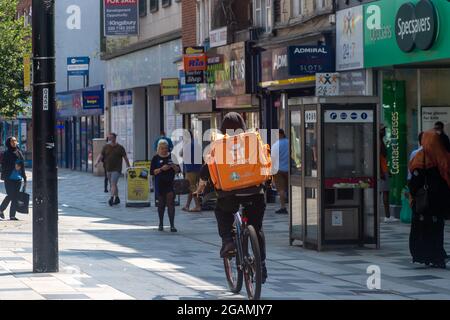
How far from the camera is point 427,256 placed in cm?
1431

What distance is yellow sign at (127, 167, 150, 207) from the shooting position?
2772 cm

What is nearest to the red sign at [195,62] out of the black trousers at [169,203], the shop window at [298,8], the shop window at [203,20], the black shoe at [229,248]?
the shop window at [203,20]

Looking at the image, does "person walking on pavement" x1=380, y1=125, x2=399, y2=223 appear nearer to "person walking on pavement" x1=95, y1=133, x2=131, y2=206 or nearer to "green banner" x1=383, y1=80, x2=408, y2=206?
"green banner" x1=383, y1=80, x2=408, y2=206

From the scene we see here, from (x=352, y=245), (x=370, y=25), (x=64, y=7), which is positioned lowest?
(x=352, y=245)

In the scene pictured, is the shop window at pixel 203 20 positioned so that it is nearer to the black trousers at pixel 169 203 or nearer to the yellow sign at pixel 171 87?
the yellow sign at pixel 171 87

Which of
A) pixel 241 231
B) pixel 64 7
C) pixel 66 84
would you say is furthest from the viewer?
pixel 66 84

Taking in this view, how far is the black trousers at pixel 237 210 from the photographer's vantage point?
11.3m

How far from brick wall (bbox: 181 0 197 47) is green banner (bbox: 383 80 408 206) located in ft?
48.1

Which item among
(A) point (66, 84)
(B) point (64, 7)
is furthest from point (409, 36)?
(A) point (66, 84)

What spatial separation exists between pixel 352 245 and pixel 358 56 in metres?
8.10

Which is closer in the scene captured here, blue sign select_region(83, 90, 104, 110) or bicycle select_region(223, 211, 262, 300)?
bicycle select_region(223, 211, 262, 300)

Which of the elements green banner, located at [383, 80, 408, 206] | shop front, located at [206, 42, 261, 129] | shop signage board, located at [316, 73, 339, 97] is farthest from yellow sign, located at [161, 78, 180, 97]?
green banner, located at [383, 80, 408, 206]

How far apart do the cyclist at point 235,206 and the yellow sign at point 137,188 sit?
16267 millimetres

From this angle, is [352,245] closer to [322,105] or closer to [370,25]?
[322,105]
